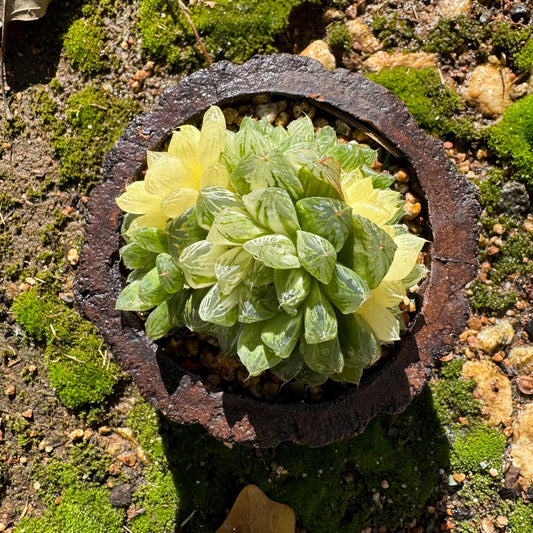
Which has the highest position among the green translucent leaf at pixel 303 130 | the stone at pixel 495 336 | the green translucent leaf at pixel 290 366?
the green translucent leaf at pixel 303 130

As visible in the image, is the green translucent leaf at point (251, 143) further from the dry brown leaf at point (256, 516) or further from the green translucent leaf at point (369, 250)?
the dry brown leaf at point (256, 516)

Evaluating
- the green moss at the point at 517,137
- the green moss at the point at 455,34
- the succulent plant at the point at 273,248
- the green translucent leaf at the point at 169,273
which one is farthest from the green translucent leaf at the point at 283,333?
the green moss at the point at 455,34

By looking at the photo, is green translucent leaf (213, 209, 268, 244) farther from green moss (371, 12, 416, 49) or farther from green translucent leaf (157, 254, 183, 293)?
green moss (371, 12, 416, 49)

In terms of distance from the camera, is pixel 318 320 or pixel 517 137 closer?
pixel 318 320

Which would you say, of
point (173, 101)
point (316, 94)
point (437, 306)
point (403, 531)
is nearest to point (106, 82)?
point (173, 101)

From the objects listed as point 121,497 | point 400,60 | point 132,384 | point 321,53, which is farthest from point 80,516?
point 400,60

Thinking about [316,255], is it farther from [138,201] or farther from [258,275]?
[138,201]

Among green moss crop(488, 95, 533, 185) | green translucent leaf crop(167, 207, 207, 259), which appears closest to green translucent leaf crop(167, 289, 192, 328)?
green translucent leaf crop(167, 207, 207, 259)
